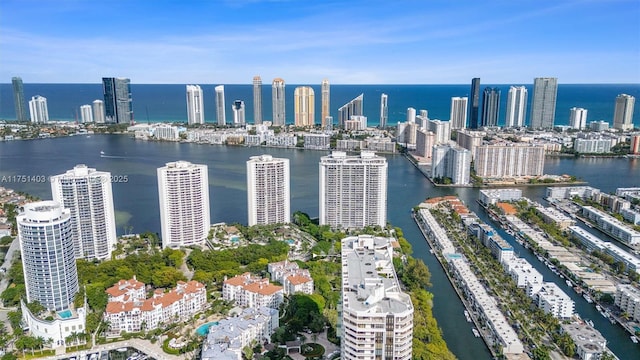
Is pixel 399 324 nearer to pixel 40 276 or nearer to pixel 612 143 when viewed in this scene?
pixel 40 276

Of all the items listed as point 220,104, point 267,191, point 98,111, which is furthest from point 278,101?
point 267,191

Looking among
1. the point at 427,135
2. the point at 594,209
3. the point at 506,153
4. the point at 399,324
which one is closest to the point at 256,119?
the point at 427,135

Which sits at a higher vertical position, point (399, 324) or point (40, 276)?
point (399, 324)

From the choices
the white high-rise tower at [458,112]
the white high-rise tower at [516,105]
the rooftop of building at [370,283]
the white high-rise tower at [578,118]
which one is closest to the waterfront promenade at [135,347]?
the rooftop of building at [370,283]

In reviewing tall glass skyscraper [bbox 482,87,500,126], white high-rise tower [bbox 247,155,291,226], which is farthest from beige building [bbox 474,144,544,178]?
tall glass skyscraper [bbox 482,87,500,126]

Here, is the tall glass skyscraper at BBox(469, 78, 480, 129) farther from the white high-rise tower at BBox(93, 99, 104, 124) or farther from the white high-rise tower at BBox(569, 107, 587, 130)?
the white high-rise tower at BBox(93, 99, 104, 124)

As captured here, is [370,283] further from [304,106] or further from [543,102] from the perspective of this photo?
[543,102]

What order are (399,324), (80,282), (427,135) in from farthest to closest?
(427,135), (80,282), (399,324)

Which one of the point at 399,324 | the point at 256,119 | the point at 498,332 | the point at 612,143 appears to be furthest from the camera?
the point at 256,119
